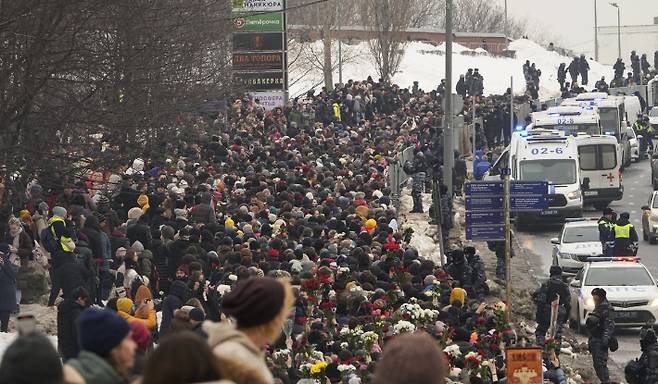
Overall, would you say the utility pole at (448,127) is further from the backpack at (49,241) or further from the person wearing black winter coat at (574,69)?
the person wearing black winter coat at (574,69)

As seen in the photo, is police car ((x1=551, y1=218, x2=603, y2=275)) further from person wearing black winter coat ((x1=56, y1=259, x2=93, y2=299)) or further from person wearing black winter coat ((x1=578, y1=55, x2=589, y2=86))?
person wearing black winter coat ((x1=578, y1=55, x2=589, y2=86))

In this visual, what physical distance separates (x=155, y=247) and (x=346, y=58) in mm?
62030

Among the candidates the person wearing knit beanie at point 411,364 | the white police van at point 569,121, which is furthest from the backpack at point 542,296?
the white police van at point 569,121

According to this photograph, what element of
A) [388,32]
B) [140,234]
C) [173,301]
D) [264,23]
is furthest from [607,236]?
[388,32]

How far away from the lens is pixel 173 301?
18.0 m

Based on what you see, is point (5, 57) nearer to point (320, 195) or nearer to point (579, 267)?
point (320, 195)

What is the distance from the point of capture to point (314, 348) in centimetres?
1719

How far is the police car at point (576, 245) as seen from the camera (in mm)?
32062

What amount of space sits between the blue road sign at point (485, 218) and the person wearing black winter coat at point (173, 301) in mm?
7567

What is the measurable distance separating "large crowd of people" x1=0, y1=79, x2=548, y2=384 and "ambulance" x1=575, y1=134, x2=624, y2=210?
482 centimetres

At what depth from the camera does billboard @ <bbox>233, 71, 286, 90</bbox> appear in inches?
2069

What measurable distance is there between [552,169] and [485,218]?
51.0ft

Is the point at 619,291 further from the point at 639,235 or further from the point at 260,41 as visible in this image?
the point at 260,41

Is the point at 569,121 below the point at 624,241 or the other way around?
the other way around
